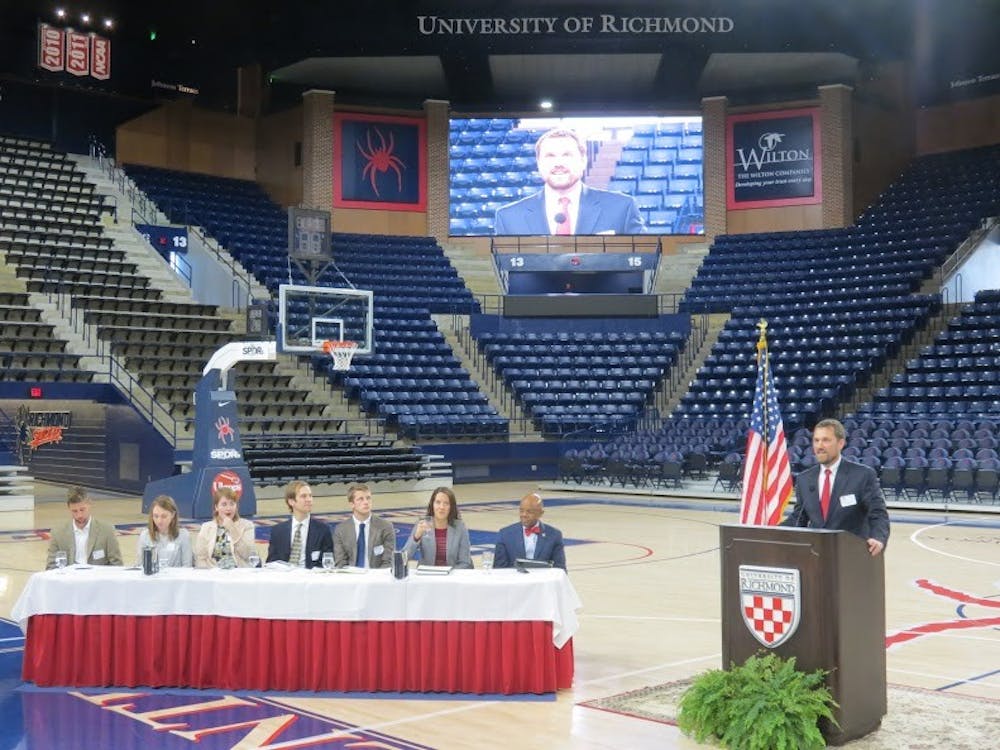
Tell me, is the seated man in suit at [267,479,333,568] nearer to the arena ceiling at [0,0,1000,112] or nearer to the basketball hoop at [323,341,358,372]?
the basketball hoop at [323,341,358,372]

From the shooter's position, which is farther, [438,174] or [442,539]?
[438,174]

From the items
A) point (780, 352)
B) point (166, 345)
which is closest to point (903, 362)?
point (780, 352)

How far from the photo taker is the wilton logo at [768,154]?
34.7 meters

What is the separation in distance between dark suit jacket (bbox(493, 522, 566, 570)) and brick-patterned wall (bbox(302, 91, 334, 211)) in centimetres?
2758

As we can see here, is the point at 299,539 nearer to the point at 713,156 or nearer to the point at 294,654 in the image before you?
the point at 294,654

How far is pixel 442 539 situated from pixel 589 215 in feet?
89.8

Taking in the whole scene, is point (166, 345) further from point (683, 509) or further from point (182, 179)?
point (683, 509)

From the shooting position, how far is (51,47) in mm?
30562

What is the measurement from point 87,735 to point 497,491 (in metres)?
19.3

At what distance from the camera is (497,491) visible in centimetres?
2573

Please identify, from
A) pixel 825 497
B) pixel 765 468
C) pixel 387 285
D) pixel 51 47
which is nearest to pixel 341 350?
pixel 765 468

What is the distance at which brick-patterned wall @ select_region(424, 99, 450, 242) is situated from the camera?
118ft

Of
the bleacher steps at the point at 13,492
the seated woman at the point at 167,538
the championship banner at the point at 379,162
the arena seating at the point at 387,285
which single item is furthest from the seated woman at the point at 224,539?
the championship banner at the point at 379,162

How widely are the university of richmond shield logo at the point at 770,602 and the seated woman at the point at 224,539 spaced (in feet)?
11.6
